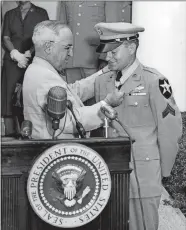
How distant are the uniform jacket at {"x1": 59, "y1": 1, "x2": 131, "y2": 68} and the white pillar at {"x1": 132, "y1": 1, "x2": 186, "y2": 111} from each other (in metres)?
0.70

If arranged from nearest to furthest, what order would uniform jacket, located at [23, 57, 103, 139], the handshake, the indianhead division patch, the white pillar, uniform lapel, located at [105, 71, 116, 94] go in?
the indianhead division patch < uniform jacket, located at [23, 57, 103, 139] < uniform lapel, located at [105, 71, 116, 94] < the handshake < the white pillar

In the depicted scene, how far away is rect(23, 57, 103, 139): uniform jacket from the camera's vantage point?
3432 mm

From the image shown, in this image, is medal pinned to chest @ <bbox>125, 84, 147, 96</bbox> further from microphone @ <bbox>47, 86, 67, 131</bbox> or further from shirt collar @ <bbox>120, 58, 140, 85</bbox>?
microphone @ <bbox>47, 86, 67, 131</bbox>

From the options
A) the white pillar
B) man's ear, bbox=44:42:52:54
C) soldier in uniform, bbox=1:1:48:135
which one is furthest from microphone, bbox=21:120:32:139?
the white pillar

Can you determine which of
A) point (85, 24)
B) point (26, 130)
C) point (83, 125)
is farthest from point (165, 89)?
point (85, 24)

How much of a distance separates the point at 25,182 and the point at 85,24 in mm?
2315

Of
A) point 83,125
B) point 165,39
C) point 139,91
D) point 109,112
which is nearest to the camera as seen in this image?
point 109,112

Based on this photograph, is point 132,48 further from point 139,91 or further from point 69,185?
point 69,185

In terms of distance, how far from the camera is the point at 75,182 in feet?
9.98

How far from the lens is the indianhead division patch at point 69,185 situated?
300 cm

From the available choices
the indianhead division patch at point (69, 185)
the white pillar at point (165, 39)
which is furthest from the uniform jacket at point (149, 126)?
the white pillar at point (165, 39)

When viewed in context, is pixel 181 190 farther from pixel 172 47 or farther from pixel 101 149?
pixel 101 149

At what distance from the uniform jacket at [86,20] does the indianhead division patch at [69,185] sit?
2.23m

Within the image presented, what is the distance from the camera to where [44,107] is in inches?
138
